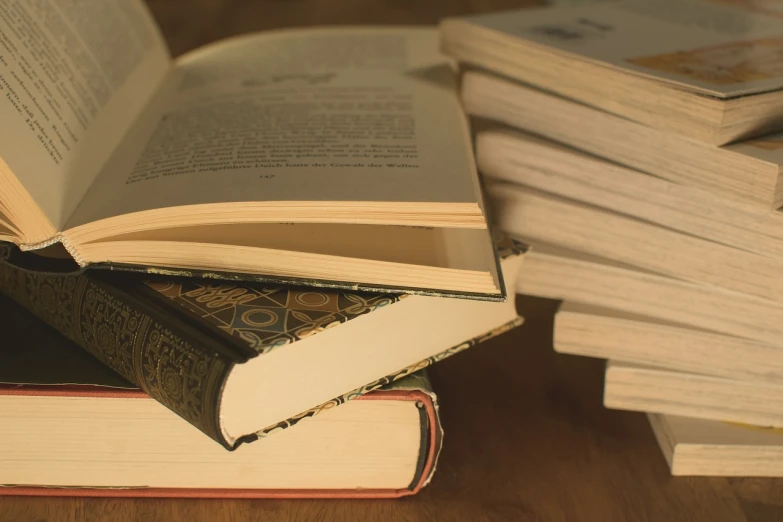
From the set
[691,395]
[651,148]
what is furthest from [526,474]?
[651,148]

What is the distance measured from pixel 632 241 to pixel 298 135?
24cm

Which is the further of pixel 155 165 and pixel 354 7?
pixel 354 7

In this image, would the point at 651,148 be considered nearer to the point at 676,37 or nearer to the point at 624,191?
the point at 624,191

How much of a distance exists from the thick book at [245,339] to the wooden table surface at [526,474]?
2.6 inches

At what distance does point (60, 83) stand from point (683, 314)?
458 millimetres

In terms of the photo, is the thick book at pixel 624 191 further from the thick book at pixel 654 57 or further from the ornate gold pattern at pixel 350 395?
the ornate gold pattern at pixel 350 395

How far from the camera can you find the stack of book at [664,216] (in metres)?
0.51

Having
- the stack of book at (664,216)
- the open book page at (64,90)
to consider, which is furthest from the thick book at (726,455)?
the open book page at (64,90)

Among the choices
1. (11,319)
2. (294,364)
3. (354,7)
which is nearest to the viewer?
(294,364)

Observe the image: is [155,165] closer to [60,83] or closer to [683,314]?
[60,83]

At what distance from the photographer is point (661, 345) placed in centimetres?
56

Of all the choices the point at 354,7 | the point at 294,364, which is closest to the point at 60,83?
the point at 294,364

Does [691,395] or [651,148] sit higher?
[651,148]

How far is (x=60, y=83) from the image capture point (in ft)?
1.91
